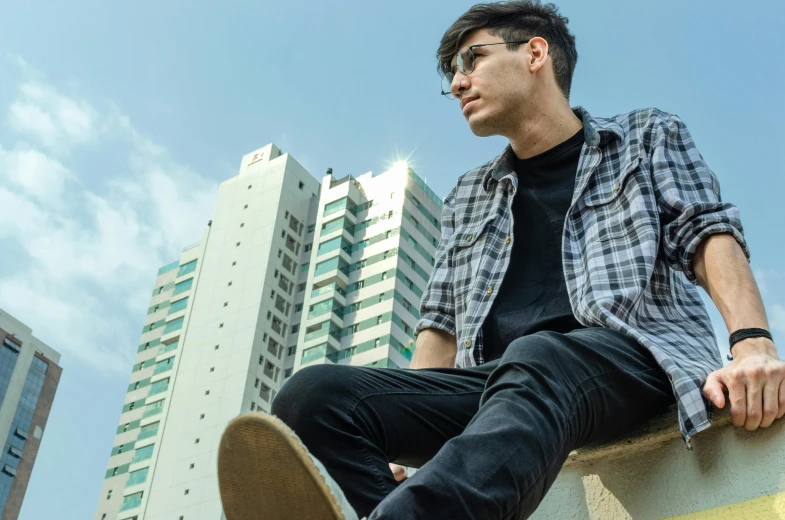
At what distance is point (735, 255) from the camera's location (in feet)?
8.37

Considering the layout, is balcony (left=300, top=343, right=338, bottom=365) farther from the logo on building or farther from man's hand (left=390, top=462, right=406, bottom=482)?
man's hand (left=390, top=462, right=406, bottom=482)

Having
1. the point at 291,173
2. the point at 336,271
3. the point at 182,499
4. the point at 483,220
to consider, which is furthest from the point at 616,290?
the point at 291,173

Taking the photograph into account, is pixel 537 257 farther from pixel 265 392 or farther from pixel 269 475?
pixel 265 392

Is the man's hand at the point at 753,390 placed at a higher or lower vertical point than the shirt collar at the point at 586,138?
lower

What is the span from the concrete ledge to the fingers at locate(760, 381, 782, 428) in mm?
31

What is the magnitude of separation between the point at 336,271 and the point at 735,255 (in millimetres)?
58470

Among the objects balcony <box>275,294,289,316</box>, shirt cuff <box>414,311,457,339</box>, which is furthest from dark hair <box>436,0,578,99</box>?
balcony <box>275,294,289,316</box>

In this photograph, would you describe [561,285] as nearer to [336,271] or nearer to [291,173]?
[336,271]

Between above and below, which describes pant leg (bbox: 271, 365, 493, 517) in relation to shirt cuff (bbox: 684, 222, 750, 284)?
below

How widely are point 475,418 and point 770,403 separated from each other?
710mm

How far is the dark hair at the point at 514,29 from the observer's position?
318 centimetres

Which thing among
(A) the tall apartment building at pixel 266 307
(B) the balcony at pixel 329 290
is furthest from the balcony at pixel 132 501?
(B) the balcony at pixel 329 290

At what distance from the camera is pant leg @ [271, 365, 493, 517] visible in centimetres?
215

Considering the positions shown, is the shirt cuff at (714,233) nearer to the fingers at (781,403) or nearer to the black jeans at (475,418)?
the black jeans at (475,418)
